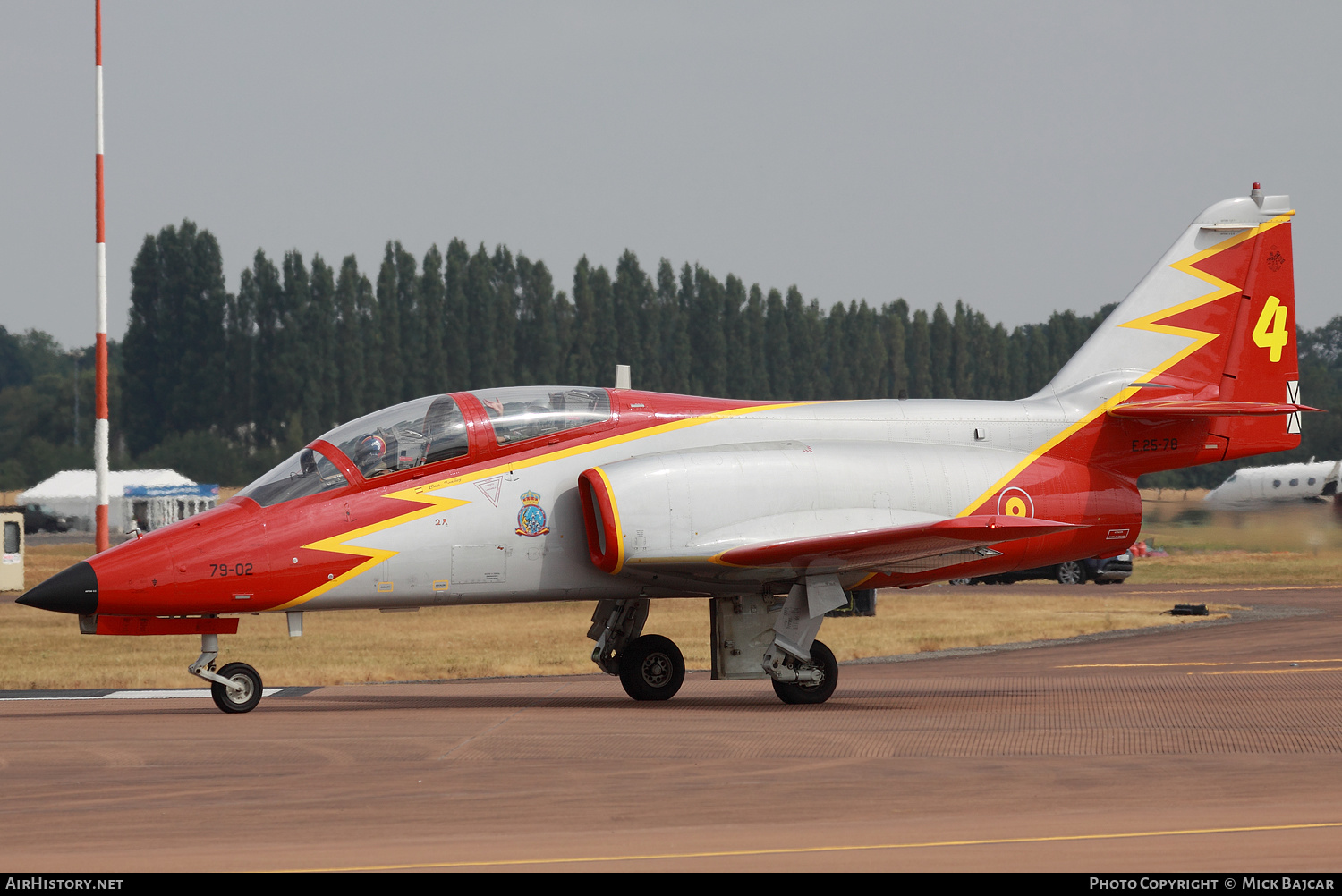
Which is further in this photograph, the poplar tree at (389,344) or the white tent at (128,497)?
the poplar tree at (389,344)

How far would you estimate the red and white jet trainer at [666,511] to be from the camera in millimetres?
12469

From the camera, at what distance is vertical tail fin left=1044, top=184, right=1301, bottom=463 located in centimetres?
1543

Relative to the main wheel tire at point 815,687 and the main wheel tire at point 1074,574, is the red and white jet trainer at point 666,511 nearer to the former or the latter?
the main wheel tire at point 815,687

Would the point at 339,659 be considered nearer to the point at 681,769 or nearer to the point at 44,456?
the point at 681,769

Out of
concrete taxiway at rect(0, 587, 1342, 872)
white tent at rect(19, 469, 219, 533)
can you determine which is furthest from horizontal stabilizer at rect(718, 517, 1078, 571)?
white tent at rect(19, 469, 219, 533)

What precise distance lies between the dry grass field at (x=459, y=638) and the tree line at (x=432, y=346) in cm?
4995

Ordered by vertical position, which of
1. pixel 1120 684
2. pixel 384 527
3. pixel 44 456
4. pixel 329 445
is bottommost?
pixel 1120 684

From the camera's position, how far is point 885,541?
1262cm

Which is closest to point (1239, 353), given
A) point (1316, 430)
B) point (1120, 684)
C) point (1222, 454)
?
point (1222, 454)

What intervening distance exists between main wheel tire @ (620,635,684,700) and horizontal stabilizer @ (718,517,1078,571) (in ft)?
6.49

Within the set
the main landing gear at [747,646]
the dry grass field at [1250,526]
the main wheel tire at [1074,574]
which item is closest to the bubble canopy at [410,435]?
the main landing gear at [747,646]

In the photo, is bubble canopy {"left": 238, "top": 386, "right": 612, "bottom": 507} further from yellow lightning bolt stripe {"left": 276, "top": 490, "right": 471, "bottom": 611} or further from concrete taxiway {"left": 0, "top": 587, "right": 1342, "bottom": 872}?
concrete taxiway {"left": 0, "top": 587, "right": 1342, "bottom": 872}
